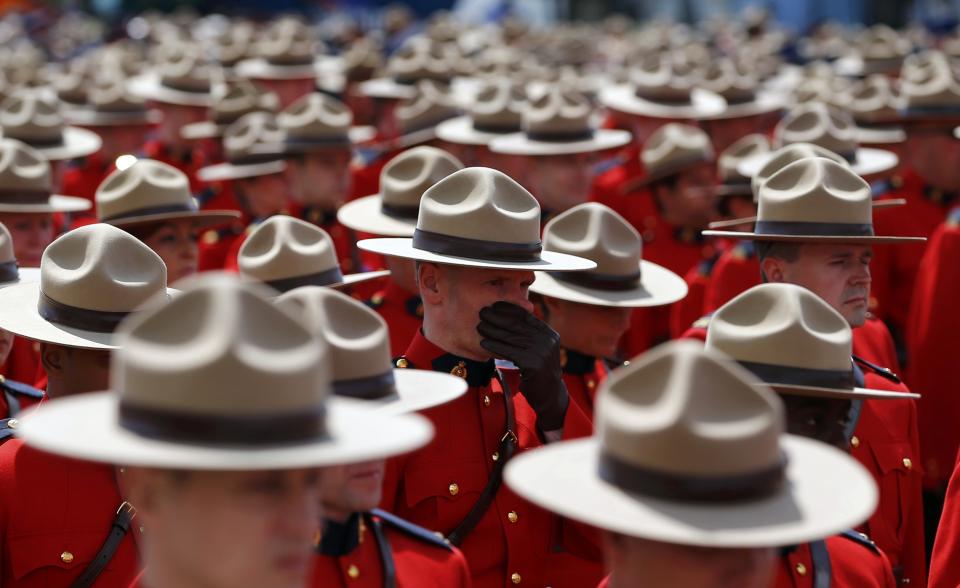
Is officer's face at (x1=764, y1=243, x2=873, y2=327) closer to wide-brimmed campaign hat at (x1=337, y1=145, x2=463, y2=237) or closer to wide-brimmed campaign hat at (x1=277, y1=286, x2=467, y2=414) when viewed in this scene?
wide-brimmed campaign hat at (x1=337, y1=145, x2=463, y2=237)

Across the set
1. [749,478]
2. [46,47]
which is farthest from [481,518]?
[46,47]

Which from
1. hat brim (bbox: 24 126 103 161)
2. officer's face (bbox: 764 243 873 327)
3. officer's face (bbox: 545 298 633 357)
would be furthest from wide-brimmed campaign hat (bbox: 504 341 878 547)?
hat brim (bbox: 24 126 103 161)

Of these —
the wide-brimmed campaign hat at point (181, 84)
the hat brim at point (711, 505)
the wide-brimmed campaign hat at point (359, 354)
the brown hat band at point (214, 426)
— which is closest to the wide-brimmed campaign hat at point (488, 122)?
the wide-brimmed campaign hat at point (181, 84)

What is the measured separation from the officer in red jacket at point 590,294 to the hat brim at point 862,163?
6.26ft

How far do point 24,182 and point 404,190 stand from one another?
1754 millimetres

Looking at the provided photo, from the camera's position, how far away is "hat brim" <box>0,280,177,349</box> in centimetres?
Answer: 413

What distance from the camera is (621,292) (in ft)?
18.1

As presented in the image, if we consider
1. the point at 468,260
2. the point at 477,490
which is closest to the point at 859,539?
the point at 477,490

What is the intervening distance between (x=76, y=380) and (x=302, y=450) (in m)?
1.93

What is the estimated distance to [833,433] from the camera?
384cm

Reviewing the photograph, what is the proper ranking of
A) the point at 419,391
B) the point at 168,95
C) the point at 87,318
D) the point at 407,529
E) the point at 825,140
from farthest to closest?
the point at 168,95 → the point at 825,140 → the point at 87,318 → the point at 407,529 → the point at 419,391

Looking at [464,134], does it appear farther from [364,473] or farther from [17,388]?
[364,473]

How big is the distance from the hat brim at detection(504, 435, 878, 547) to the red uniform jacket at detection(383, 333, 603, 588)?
154 centimetres

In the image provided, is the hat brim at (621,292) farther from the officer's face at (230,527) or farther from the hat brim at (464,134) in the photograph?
the hat brim at (464,134)
